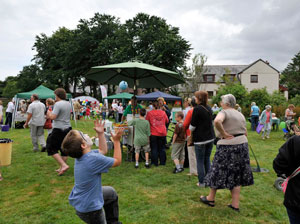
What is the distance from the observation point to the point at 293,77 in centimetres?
5003

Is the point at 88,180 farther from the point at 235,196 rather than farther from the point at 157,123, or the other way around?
the point at 157,123

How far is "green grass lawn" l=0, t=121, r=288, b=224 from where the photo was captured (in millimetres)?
3334

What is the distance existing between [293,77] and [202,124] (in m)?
56.1

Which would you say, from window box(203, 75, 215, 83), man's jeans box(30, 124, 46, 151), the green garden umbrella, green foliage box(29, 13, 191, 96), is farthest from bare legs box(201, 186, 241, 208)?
window box(203, 75, 215, 83)

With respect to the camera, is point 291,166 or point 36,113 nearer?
point 291,166

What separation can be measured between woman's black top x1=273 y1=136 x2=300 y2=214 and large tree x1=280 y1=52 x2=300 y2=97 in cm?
5558

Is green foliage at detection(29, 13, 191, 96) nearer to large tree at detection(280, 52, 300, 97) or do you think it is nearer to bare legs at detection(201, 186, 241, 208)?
bare legs at detection(201, 186, 241, 208)

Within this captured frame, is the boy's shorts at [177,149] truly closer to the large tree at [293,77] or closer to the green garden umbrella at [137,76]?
the green garden umbrella at [137,76]

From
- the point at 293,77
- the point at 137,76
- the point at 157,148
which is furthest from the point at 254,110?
the point at 293,77

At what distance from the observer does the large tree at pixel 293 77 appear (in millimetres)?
49116

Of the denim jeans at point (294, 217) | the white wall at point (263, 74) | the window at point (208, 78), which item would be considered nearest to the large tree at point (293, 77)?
the white wall at point (263, 74)

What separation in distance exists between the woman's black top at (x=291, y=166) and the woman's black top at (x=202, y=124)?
88.5 inches

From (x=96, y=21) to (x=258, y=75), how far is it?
28.5 m

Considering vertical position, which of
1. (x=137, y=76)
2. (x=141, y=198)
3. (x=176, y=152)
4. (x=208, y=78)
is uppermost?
(x=208, y=78)
